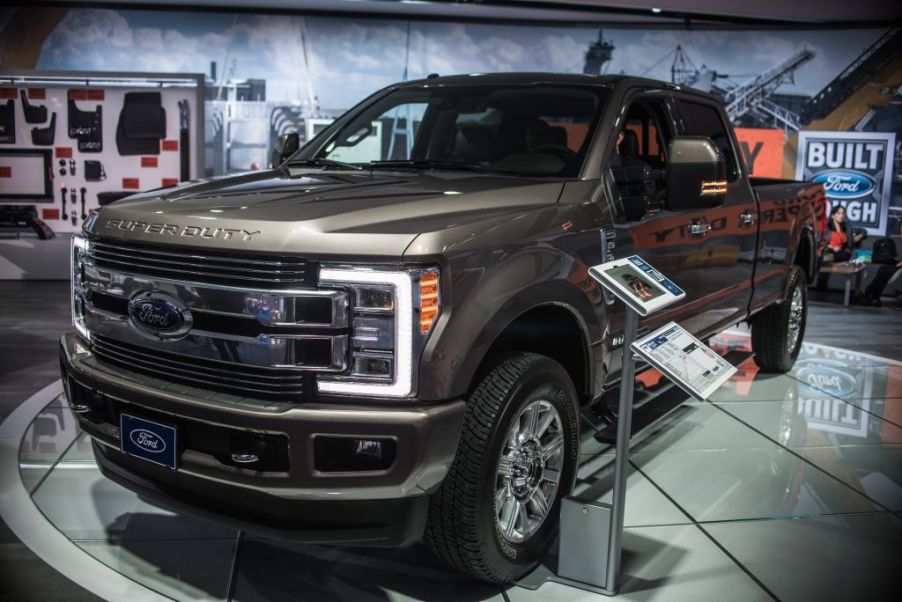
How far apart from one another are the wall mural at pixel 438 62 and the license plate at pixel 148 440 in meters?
8.26

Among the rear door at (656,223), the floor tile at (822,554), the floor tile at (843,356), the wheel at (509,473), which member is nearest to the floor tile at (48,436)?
the wheel at (509,473)

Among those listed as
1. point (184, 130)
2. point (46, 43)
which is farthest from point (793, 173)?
point (46, 43)

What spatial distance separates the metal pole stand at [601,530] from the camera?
2.47 metres

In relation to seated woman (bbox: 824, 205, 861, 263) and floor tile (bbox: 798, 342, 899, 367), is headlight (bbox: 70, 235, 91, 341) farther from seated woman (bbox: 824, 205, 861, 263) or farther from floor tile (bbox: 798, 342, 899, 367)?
seated woman (bbox: 824, 205, 861, 263)

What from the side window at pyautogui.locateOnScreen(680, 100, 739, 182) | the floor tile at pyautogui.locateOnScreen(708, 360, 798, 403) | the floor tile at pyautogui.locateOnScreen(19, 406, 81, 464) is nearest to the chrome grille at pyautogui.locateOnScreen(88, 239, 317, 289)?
the floor tile at pyautogui.locateOnScreen(19, 406, 81, 464)

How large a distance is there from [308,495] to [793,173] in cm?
1039

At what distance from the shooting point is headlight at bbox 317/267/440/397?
2088 mm

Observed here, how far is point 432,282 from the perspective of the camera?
212 cm

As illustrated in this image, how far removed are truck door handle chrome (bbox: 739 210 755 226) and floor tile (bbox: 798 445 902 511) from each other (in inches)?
45.4

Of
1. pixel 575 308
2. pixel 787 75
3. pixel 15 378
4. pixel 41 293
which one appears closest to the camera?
pixel 575 308

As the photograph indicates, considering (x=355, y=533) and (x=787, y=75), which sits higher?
(x=787, y=75)

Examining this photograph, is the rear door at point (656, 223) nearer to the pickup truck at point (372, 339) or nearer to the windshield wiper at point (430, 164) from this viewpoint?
the pickup truck at point (372, 339)

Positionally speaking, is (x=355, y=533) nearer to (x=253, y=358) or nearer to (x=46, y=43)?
(x=253, y=358)

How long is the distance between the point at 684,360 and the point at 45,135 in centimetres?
839
